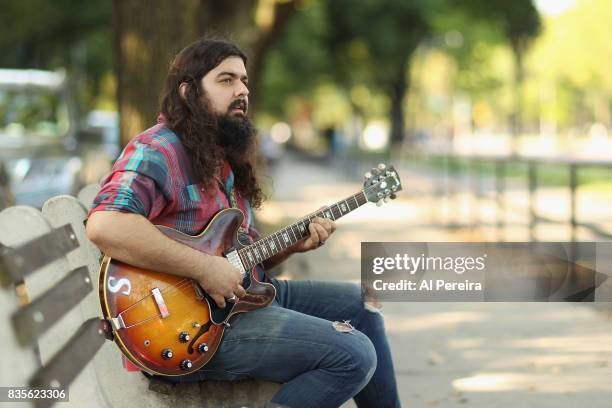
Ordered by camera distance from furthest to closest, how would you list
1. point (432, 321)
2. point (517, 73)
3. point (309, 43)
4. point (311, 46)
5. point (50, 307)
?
point (311, 46) < point (309, 43) < point (517, 73) < point (432, 321) < point (50, 307)

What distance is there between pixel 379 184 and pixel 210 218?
748mm

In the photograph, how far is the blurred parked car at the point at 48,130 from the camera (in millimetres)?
13094

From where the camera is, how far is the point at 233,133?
366 cm

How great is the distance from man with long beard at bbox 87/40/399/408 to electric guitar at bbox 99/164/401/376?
45 millimetres

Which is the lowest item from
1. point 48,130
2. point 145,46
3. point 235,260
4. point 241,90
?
point 48,130

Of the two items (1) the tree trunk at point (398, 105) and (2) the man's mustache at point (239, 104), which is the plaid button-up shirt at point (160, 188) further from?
(1) the tree trunk at point (398, 105)

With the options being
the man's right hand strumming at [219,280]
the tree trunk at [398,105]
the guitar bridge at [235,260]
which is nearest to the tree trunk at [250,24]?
the guitar bridge at [235,260]

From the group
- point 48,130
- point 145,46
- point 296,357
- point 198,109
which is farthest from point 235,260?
point 48,130

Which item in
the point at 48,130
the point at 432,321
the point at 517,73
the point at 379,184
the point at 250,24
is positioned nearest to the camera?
the point at 379,184

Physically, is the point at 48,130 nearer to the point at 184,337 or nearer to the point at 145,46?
the point at 145,46

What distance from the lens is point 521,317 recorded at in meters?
8.19

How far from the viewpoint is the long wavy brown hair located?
3.56 meters

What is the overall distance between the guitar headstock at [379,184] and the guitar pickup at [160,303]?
0.98 meters

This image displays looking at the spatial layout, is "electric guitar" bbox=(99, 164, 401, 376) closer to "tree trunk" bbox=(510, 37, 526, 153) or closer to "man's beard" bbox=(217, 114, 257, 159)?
"man's beard" bbox=(217, 114, 257, 159)
